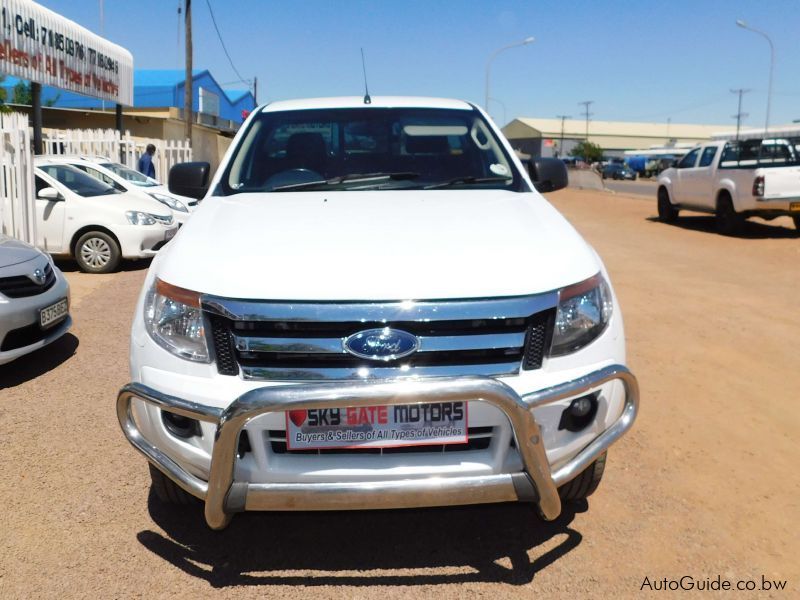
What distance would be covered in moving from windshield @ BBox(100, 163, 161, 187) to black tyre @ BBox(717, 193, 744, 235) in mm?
10565

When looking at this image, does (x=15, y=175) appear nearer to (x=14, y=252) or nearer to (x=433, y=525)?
(x=14, y=252)

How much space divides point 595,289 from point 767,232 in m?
13.3

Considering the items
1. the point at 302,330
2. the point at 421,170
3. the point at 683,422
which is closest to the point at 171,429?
the point at 302,330

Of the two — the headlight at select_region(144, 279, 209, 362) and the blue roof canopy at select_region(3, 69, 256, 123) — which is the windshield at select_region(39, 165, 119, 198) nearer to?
the headlight at select_region(144, 279, 209, 362)

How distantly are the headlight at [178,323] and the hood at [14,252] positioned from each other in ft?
9.25

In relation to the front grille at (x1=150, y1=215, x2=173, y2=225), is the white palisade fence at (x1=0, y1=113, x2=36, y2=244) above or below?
above

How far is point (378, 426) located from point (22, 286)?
11.7ft

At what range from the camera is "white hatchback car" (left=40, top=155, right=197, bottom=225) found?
37.2 ft

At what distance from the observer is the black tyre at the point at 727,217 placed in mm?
14242

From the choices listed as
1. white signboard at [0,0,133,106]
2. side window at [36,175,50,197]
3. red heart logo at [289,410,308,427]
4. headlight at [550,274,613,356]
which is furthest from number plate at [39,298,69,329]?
white signboard at [0,0,133,106]

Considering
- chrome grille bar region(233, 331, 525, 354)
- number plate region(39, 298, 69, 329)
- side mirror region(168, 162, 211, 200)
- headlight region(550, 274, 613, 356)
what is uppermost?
side mirror region(168, 162, 211, 200)

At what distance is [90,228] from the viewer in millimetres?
9969

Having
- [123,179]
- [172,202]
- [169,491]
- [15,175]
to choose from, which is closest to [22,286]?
[169,491]

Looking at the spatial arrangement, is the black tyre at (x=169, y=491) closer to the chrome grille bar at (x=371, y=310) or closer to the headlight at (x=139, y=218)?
the chrome grille bar at (x=371, y=310)
